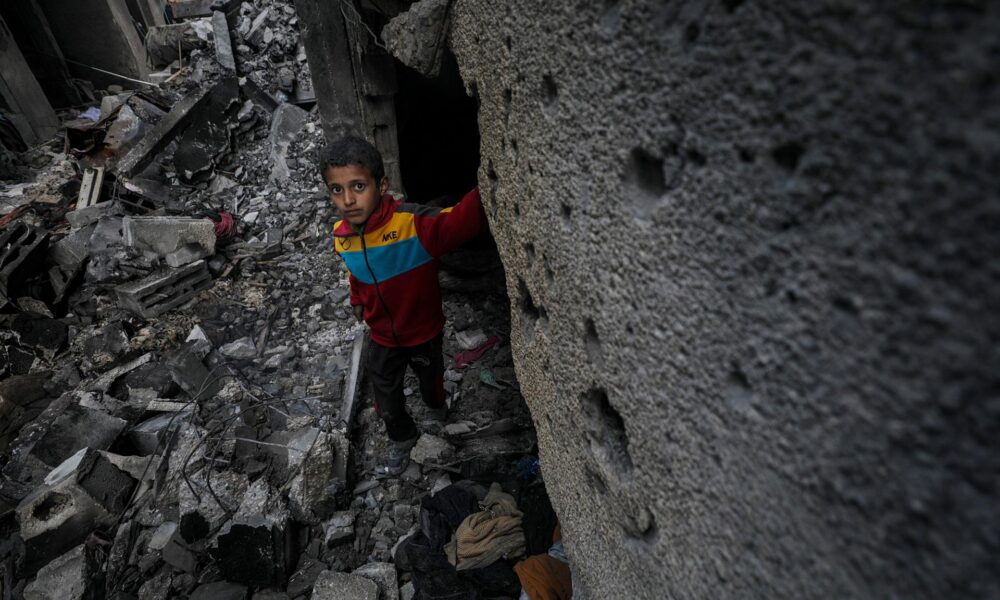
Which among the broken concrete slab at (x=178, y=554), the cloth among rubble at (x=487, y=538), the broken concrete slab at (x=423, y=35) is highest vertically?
the broken concrete slab at (x=423, y=35)

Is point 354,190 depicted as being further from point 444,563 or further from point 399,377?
point 444,563

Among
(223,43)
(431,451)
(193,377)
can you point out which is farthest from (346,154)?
(223,43)

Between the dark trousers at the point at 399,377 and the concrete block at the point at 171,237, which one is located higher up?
the dark trousers at the point at 399,377

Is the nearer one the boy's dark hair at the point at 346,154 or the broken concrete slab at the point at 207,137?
the boy's dark hair at the point at 346,154

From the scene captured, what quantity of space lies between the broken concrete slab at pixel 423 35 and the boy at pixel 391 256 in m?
0.43

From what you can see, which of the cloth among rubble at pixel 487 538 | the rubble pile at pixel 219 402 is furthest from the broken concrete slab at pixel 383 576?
the cloth among rubble at pixel 487 538

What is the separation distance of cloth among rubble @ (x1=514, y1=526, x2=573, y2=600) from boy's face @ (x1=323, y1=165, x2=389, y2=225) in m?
1.75

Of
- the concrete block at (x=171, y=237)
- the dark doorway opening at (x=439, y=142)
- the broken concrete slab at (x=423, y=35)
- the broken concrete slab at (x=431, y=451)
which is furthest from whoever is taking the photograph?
the dark doorway opening at (x=439, y=142)

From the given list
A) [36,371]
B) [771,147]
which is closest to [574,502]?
[771,147]

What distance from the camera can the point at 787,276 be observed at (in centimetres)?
54

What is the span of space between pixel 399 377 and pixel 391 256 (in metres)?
0.88

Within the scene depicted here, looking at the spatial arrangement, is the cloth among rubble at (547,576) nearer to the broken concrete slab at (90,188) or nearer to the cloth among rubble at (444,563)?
the cloth among rubble at (444,563)

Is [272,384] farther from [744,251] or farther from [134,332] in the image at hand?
[744,251]

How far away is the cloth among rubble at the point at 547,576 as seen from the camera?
1.94 m
